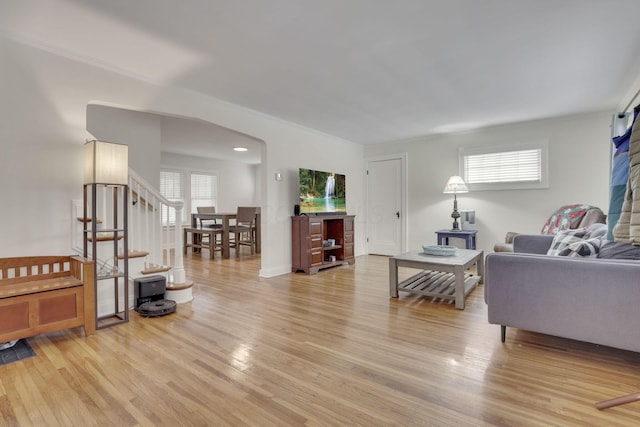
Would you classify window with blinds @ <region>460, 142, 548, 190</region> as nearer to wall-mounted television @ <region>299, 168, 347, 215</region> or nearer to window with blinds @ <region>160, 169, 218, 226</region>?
wall-mounted television @ <region>299, 168, 347, 215</region>

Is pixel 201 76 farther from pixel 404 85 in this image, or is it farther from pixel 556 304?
pixel 556 304

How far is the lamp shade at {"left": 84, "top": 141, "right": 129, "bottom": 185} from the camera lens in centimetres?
252

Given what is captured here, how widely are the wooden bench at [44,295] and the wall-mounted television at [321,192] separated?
3035 mm

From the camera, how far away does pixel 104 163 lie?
255cm

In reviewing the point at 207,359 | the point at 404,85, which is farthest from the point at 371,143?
the point at 207,359

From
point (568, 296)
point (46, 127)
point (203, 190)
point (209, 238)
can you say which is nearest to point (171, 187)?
point (203, 190)

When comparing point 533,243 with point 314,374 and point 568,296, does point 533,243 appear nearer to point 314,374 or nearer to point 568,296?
point 568,296

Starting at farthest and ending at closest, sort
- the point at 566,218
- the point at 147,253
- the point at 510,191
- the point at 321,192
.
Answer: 1. the point at 321,192
2. the point at 510,191
3. the point at 566,218
4. the point at 147,253

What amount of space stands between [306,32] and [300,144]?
2.83m

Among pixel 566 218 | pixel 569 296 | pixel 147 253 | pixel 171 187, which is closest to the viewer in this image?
pixel 569 296

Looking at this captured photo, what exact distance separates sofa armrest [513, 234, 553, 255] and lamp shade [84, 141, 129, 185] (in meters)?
4.00

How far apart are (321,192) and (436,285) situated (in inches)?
94.0

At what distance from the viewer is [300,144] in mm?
5191

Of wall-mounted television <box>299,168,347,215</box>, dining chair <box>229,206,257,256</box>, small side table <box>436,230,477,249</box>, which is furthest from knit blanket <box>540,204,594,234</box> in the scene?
dining chair <box>229,206,257,256</box>
